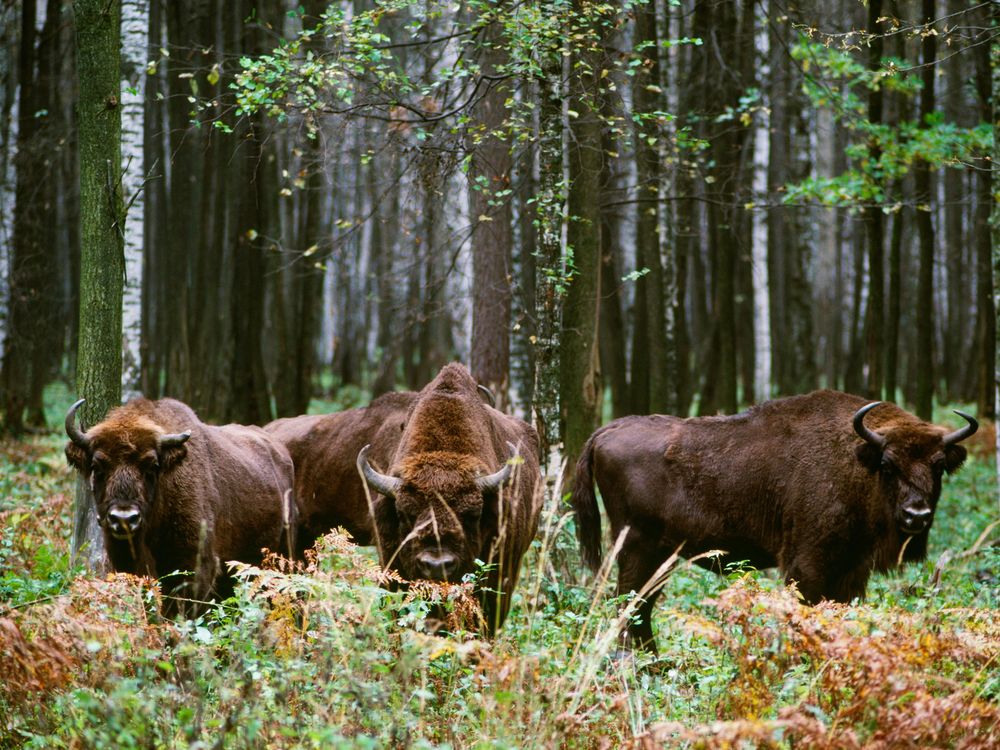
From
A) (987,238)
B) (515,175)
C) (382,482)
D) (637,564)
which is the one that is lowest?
(637,564)

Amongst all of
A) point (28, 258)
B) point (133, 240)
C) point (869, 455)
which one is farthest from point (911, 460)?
point (28, 258)

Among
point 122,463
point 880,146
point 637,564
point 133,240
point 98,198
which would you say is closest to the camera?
point 122,463

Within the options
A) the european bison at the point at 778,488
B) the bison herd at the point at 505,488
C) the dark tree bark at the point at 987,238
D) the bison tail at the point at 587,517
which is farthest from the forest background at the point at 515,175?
the bison herd at the point at 505,488

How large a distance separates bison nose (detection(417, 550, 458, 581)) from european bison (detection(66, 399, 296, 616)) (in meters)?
0.93

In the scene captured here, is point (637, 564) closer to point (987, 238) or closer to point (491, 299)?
point (491, 299)

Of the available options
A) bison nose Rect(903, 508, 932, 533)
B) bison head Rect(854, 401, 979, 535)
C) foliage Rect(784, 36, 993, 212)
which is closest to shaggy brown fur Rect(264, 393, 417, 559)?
bison head Rect(854, 401, 979, 535)

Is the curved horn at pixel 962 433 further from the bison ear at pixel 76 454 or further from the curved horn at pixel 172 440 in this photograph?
the bison ear at pixel 76 454

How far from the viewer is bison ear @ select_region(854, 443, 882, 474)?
792cm

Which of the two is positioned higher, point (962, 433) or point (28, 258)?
point (28, 258)

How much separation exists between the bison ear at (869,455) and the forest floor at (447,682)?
2.23 metres

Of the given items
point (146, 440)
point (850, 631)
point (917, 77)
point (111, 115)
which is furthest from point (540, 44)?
point (917, 77)

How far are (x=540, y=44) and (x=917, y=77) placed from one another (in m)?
10.9

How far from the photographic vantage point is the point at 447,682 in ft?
18.2

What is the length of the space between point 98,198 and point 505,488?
11.8 feet
